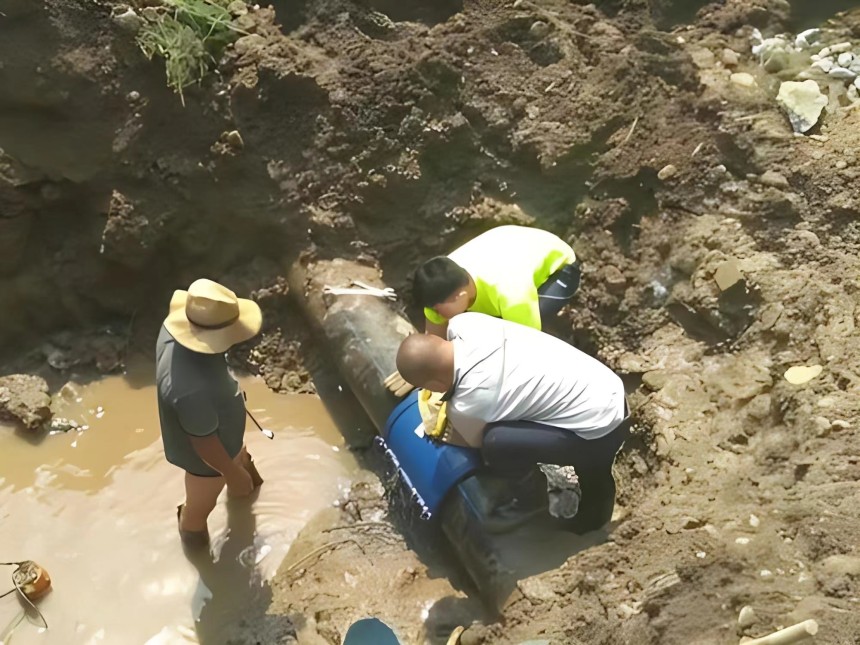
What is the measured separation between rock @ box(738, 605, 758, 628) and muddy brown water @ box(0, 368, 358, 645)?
6.42 feet

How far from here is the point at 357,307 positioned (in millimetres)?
3697

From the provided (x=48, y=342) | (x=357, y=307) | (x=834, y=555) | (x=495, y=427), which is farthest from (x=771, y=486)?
→ (x=48, y=342)

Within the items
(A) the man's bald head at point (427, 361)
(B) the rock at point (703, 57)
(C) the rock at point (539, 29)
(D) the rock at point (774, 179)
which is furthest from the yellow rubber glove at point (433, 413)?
(B) the rock at point (703, 57)

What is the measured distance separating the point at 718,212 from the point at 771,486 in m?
1.47

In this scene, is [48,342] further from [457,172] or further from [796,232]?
[796,232]

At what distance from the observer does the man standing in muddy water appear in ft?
8.72

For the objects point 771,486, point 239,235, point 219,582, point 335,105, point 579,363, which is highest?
point 335,105

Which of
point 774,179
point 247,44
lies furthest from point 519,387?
point 247,44

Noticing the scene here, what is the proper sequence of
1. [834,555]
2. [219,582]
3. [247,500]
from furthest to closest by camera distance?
[247,500] → [219,582] → [834,555]

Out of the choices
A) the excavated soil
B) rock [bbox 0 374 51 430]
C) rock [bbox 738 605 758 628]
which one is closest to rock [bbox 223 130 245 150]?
the excavated soil

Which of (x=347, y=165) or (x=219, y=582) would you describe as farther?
(x=347, y=165)

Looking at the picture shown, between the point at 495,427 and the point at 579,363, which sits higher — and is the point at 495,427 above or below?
below

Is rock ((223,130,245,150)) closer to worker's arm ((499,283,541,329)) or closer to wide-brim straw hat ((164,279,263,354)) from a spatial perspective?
wide-brim straw hat ((164,279,263,354))

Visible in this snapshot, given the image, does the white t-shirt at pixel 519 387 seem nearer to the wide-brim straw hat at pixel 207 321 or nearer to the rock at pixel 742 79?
the wide-brim straw hat at pixel 207 321
